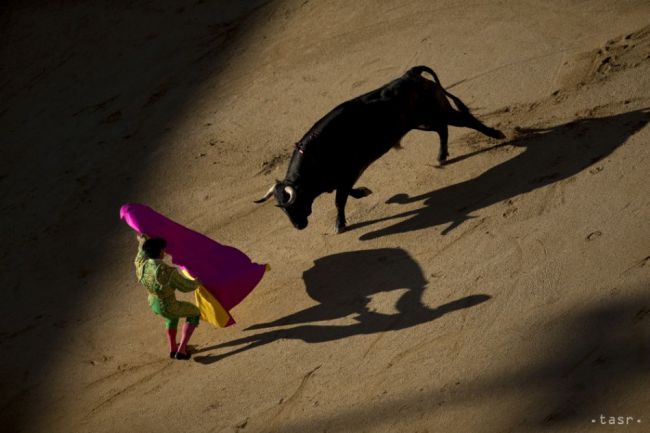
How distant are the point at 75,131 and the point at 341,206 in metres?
3.81

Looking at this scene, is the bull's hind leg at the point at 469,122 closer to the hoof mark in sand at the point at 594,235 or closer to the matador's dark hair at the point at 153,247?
the hoof mark in sand at the point at 594,235

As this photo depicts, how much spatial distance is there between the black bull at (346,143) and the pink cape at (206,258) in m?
0.67

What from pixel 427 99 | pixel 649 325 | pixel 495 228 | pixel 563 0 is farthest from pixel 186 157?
pixel 649 325

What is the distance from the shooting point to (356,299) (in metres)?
6.54

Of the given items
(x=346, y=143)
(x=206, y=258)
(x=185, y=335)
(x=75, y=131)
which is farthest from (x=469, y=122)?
(x=75, y=131)

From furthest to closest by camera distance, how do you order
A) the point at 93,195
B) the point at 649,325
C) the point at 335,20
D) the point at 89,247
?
the point at 335,20 < the point at 93,195 < the point at 89,247 < the point at 649,325

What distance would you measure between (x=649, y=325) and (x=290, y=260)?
2.88 meters

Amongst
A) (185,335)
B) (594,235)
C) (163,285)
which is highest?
(163,285)

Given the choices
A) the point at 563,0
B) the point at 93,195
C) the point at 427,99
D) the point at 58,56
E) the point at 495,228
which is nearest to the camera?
the point at 495,228

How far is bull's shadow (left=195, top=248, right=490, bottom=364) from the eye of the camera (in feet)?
20.4

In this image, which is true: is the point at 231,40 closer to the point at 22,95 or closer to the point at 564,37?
the point at 22,95

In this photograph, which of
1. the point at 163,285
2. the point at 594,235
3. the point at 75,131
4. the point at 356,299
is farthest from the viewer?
the point at 75,131

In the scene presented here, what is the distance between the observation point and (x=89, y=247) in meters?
7.93

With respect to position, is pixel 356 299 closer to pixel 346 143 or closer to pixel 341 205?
pixel 341 205
